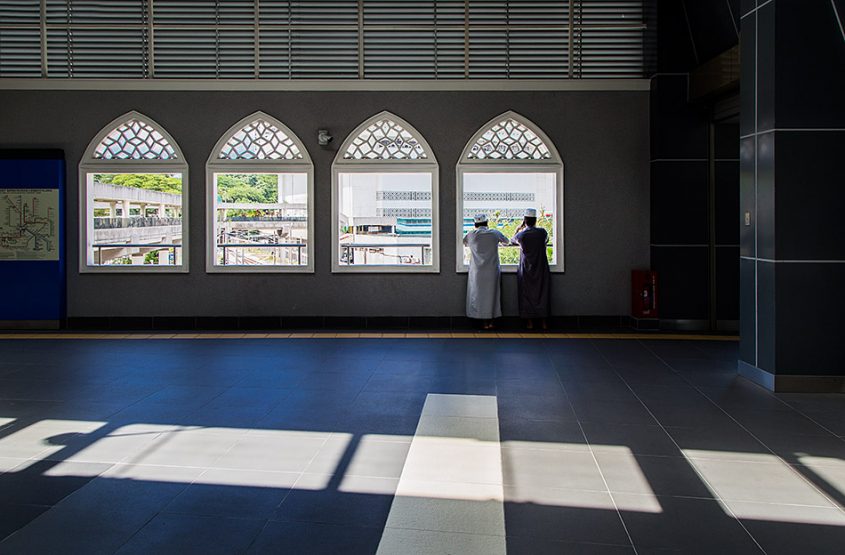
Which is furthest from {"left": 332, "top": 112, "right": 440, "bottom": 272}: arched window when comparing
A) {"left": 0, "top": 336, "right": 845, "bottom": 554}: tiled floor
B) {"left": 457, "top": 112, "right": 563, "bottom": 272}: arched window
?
{"left": 0, "top": 336, "right": 845, "bottom": 554}: tiled floor

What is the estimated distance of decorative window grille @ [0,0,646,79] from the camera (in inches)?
360

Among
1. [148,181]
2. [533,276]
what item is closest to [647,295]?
[533,276]

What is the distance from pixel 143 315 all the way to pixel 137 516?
662 centimetres

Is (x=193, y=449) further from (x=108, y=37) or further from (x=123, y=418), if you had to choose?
(x=108, y=37)

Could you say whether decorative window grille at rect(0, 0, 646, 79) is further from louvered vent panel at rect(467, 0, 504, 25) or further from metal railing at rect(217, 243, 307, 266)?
metal railing at rect(217, 243, 307, 266)

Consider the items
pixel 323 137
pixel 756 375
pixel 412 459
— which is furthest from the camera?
pixel 323 137

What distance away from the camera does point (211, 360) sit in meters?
6.89

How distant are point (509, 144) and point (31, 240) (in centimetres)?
601

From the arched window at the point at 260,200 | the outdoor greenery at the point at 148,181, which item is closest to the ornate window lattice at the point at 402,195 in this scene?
the arched window at the point at 260,200

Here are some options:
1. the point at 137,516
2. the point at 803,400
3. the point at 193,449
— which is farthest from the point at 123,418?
the point at 803,400

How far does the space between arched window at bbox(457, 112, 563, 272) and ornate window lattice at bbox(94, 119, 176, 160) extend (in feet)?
12.1

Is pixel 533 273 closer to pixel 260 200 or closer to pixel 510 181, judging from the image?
pixel 510 181

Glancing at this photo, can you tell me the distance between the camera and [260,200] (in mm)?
9266

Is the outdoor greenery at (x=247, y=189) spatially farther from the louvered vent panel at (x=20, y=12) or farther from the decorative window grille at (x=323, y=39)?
the louvered vent panel at (x=20, y=12)
